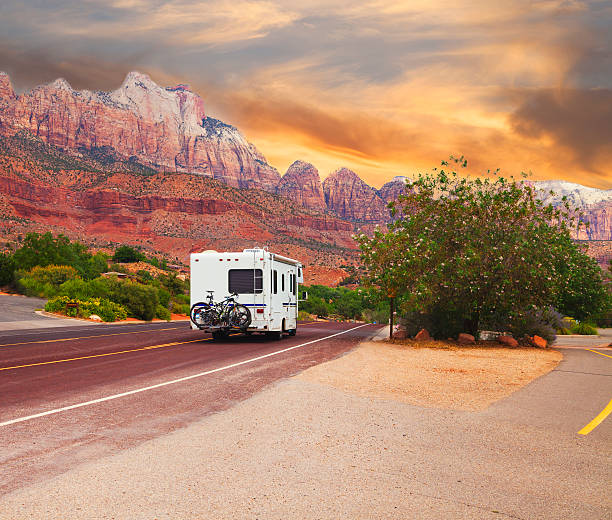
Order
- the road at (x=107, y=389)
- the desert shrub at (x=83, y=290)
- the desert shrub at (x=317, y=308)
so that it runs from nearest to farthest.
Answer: the road at (x=107, y=389)
the desert shrub at (x=83, y=290)
the desert shrub at (x=317, y=308)

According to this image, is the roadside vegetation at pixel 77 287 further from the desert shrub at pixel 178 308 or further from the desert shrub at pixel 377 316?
the desert shrub at pixel 377 316

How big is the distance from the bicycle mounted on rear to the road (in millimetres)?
815

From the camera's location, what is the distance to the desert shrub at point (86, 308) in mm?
32562

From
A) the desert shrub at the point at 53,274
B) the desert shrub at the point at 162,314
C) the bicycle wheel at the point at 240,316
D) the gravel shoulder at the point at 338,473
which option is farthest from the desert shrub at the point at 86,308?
the gravel shoulder at the point at 338,473

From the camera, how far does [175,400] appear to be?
9.05 meters

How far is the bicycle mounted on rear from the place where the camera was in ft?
65.1

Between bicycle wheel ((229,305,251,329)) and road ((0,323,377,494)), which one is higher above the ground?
bicycle wheel ((229,305,251,329))

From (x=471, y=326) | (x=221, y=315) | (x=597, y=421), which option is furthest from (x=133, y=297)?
(x=597, y=421)

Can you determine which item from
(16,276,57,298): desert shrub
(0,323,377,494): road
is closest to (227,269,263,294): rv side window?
(0,323,377,494): road

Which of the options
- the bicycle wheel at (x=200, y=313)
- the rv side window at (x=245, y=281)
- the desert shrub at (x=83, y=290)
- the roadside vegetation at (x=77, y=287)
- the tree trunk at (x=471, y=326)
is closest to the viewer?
the rv side window at (x=245, y=281)

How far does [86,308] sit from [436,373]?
25015mm

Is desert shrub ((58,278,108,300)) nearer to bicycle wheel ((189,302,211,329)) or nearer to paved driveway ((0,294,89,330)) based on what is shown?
paved driveway ((0,294,89,330))

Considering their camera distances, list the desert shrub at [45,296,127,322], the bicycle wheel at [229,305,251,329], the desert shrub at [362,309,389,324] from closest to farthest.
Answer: the bicycle wheel at [229,305,251,329]
the desert shrub at [45,296,127,322]
the desert shrub at [362,309,389,324]

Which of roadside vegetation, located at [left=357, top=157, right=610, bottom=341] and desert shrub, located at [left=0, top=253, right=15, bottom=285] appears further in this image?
desert shrub, located at [left=0, top=253, right=15, bottom=285]
